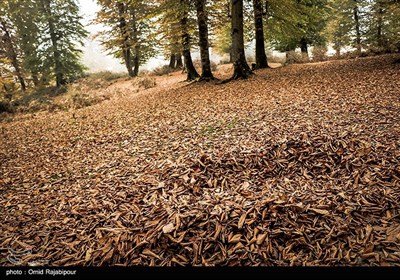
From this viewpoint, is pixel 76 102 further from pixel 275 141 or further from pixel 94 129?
pixel 275 141

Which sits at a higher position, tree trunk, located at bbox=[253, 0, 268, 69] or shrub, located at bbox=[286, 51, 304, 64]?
tree trunk, located at bbox=[253, 0, 268, 69]

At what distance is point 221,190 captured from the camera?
314 cm

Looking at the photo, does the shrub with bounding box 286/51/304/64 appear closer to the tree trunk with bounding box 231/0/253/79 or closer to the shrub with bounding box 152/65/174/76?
the tree trunk with bounding box 231/0/253/79

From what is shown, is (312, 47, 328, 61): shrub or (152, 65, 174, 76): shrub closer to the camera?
(312, 47, 328, 61): shrub

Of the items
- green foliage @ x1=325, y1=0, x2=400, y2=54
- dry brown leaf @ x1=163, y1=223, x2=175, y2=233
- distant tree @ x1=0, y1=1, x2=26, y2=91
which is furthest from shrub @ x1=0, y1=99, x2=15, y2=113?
green foliage @ x1=325, y1=0, x2=400, y2=54

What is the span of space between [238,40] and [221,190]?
8.37m

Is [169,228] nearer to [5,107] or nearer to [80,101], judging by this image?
[80,101]

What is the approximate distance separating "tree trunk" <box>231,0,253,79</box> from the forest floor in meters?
4.71

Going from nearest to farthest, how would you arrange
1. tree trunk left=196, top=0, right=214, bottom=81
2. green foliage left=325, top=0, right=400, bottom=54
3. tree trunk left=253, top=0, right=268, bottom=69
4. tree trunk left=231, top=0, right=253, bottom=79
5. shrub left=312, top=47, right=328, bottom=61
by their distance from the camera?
tree trunk left=231, top=0, right=253, bottom=79 → tree trunk left=196, top=0, right=214, bottom=81 → tree trunk left=253, top=0, right=268, bottom=69 → green foliage left=325, top=0, right=400, bottom=54 → shrub left=312, top=47, right=328, bottom=61

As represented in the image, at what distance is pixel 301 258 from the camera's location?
7.09 ft

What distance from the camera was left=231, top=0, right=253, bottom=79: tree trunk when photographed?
967cm

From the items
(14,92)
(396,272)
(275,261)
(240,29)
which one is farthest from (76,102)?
(396,272)

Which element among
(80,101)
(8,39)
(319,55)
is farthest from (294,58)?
(8,39)

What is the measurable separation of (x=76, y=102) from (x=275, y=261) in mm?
11146
